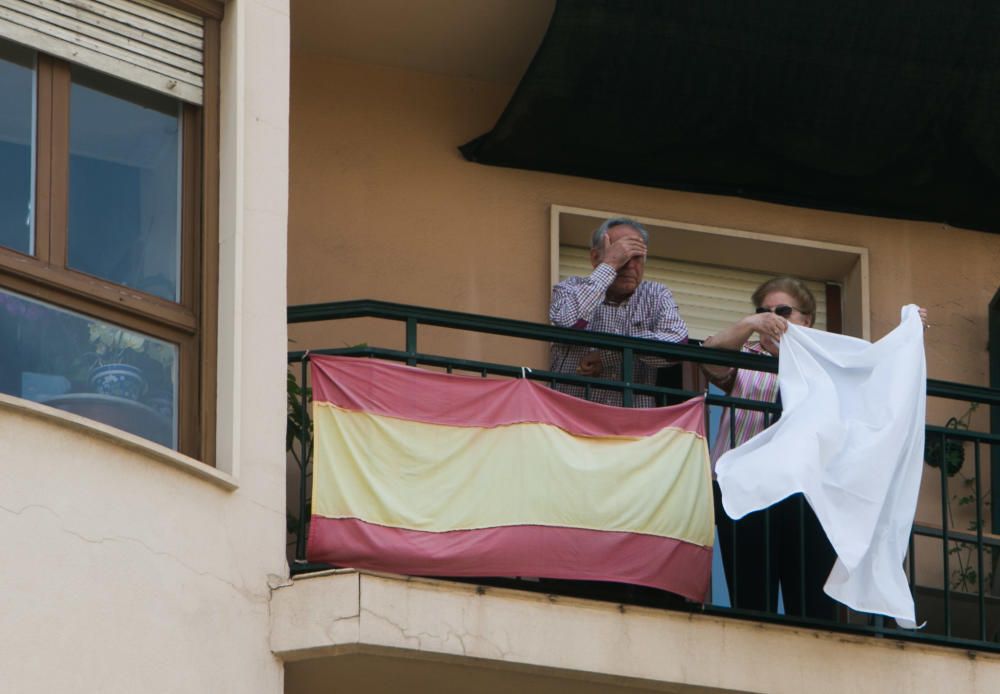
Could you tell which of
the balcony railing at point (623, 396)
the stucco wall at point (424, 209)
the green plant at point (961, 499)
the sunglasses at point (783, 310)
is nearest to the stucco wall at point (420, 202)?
the stucco wall at point (424, 209)

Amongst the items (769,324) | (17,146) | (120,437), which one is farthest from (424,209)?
(120,437)

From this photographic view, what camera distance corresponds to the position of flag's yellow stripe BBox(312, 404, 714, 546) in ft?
32.9

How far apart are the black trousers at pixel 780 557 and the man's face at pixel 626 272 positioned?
1.01 m

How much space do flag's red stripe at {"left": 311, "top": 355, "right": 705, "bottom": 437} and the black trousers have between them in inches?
19.7

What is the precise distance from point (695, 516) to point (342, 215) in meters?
2.85

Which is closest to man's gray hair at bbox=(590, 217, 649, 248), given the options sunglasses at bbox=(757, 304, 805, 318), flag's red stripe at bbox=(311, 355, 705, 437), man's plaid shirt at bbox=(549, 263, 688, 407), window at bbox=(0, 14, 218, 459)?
man's plaid shirt at bbox=(549, 263, 688, 407)

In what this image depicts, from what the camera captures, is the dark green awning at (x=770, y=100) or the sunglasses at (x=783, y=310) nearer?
the sunglasses at (x=783, y=310)

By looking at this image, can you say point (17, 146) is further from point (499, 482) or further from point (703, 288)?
point (703, 288)

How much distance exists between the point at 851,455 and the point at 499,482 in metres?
1.47

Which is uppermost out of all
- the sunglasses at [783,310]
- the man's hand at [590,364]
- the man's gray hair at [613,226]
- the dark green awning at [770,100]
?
the dark green awning at [770,100]

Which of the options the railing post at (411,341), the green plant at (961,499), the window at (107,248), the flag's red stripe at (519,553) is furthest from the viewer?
the green plant at (961,499)

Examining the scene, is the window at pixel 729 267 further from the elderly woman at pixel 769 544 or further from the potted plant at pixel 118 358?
the potted plant at pixel 118 358

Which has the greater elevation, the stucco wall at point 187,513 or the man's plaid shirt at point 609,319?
the man's plaid shirt at point 609,319

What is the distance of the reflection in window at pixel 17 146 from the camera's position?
31.0 feet
